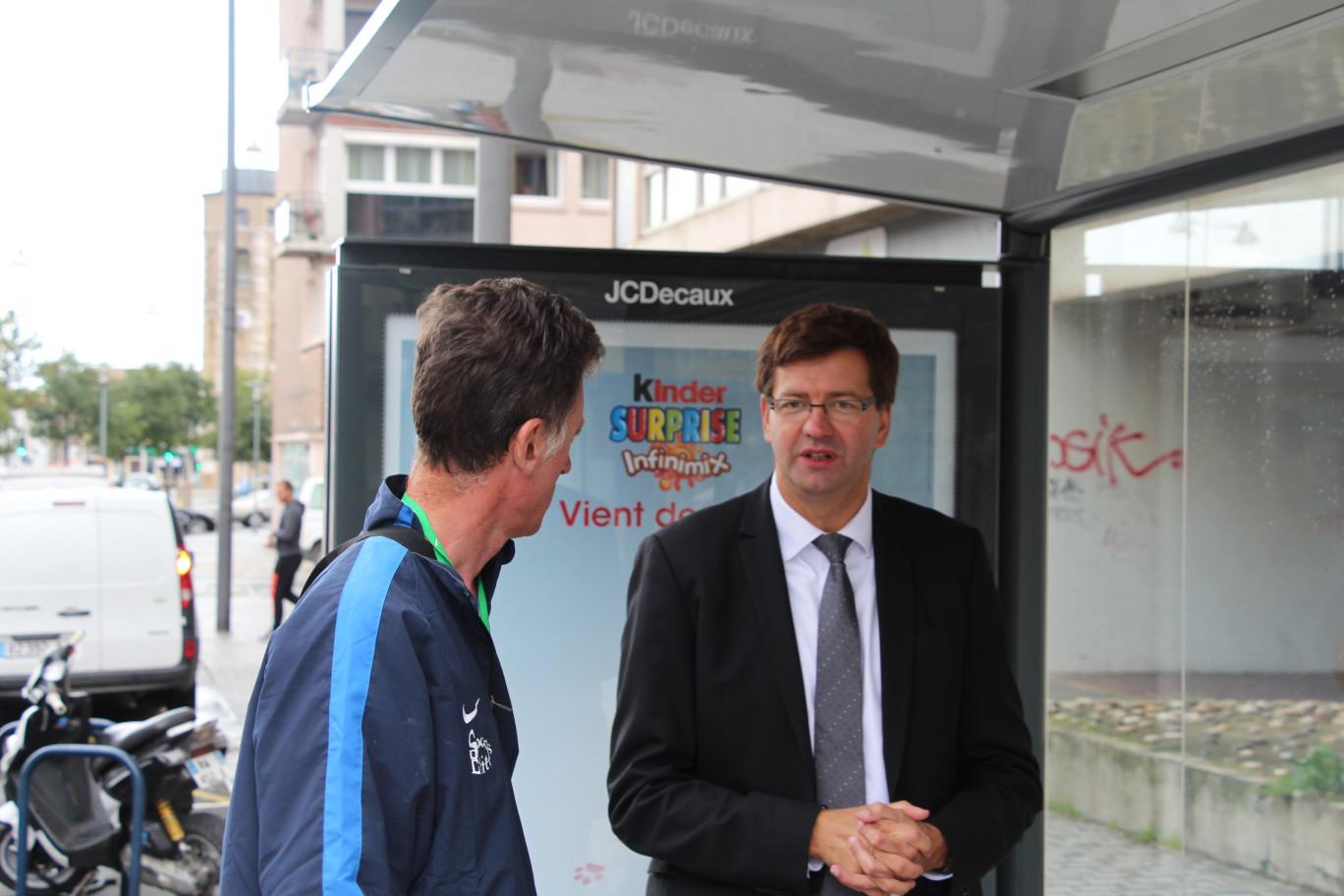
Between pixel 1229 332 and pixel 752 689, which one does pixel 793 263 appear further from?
pixel 1229 332

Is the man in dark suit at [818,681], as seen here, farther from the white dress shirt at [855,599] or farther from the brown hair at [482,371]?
the brown hair at [482,371]

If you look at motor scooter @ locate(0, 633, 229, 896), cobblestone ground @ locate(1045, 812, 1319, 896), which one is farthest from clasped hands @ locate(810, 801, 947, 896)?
motor scooter @ locate(0, 633, 229, 896)

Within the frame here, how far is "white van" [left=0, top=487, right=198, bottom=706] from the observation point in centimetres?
923

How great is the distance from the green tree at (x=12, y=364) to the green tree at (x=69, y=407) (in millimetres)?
15720

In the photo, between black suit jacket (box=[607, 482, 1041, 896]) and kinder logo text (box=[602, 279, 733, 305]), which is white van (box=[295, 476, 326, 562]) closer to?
kinder logo text (box=[602, 279, 733, 305])

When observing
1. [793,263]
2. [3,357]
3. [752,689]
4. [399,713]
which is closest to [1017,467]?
[793,263]

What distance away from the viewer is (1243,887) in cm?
447

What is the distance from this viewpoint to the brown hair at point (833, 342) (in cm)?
271

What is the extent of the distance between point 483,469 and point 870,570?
4.11ft

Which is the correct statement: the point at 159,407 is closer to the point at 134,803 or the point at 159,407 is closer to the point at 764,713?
the point at 134,803

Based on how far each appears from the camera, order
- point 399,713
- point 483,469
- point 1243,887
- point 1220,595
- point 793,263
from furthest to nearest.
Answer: point 1220,595 → point 1243,887 → point 793,263 → point 483,469 → point 399,713

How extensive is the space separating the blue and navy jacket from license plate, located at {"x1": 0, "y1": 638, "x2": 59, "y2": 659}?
883 cm

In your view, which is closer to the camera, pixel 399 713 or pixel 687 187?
pixel 399 713

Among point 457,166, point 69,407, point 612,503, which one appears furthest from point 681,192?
point 69,407
